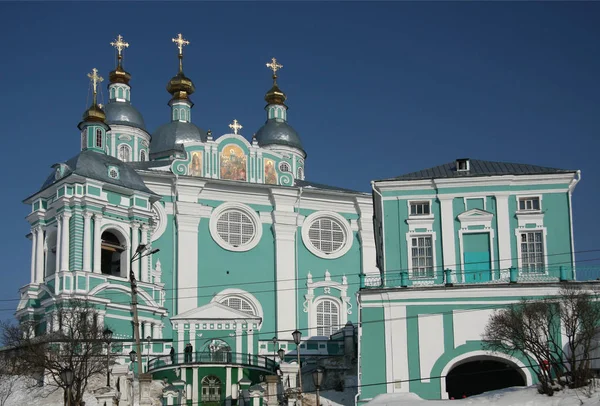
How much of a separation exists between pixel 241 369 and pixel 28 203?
13809 millimetres

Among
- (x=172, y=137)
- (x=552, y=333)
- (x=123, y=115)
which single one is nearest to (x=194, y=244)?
(x=172, y=137)

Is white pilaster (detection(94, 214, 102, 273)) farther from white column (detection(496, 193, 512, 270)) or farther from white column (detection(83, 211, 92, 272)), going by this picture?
white column (detection(496, 193, 512, 270))

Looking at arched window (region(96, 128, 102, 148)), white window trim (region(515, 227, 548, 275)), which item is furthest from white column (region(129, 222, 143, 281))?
white window trim (region(515, 227, 548, 275))

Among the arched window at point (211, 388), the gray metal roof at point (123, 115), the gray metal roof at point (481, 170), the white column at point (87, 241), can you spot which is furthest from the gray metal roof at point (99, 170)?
the gray metal roof at point (481, 170)

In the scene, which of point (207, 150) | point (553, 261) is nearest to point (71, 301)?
point (207, 150)

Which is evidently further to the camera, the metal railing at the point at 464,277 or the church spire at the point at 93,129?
the church spire at the point at 93,129

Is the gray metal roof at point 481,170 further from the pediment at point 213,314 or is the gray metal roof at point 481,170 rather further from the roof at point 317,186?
the roof at point 317,186

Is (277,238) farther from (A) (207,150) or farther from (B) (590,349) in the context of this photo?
(B) (590,349)

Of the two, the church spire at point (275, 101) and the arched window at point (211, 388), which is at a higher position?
the church spire at point (275, 101)

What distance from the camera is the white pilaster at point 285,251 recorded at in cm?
5234

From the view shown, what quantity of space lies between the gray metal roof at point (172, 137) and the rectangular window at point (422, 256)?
78.3 feet

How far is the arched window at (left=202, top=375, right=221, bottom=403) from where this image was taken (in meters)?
39.4

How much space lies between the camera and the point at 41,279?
46.3 m

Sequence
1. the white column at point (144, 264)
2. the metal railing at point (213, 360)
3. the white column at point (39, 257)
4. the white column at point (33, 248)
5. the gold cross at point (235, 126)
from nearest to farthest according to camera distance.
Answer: the metal railing at point (213, 360), the white column at point (39, 257), the white column at point (33, 248), the white column at point (144, 264), the gold cross at point (235, 126)
